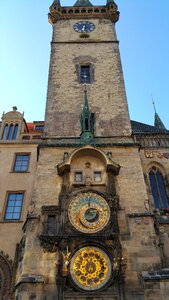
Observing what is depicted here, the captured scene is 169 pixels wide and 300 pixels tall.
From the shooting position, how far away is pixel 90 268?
33.1ft

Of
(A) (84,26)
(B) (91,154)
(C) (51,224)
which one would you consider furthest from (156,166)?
(A) (84,26)

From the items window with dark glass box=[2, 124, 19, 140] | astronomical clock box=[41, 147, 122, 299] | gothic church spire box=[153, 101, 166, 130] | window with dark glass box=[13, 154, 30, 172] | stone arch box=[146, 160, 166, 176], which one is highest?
gothic church spire box=[153, 101, 166, 130]

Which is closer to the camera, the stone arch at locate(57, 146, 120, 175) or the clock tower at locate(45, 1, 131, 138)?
the stone arch at locate(57, 146, 120, 175)

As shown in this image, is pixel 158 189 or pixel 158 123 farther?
pixel 158 123

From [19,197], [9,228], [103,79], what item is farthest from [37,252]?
[103,79]

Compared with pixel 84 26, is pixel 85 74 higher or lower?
lower

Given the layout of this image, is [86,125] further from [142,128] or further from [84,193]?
[142,128]

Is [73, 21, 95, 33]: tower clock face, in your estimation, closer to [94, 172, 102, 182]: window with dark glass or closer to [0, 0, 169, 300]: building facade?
[0, 0, 169, 300]: building facade

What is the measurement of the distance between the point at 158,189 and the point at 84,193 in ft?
13.8

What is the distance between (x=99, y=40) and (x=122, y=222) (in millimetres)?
13370

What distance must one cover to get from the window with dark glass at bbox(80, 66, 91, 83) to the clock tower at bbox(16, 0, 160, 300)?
0.19 ft

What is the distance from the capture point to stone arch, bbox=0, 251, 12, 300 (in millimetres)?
11680

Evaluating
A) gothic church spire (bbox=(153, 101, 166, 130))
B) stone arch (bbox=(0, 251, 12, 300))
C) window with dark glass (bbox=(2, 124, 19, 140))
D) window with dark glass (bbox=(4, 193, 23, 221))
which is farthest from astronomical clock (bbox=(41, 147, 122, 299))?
gothic church spire (bbox=(153, 101, 166, 130))

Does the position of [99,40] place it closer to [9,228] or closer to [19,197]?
[19,197]
